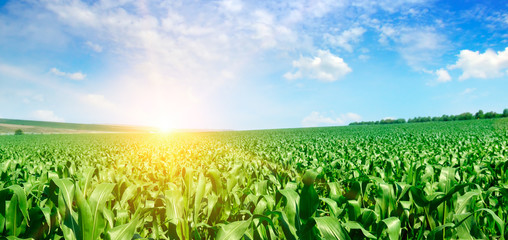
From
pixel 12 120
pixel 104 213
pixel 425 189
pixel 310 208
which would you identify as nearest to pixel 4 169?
pixel 104 213

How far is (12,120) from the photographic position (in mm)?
114062

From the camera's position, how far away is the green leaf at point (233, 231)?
180cm

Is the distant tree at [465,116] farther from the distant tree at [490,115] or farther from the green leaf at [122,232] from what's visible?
the green leaf at [122,232]

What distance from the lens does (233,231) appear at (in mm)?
1830

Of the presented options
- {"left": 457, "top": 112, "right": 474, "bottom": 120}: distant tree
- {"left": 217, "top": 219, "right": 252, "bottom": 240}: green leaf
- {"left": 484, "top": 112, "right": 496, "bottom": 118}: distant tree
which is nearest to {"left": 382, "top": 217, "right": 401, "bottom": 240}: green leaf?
{"left": 217, "top": 219, "right": 252, "bottom": 240}: green leaf

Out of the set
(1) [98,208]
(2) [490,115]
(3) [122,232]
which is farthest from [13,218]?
(2) [490,115]

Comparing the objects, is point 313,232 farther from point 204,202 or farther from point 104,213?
point 104,213

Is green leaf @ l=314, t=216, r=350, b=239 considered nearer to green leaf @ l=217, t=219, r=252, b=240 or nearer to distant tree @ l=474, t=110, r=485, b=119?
green leaf @ l=217, t=219, r=252, b=240

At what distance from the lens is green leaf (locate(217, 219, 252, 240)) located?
5.92 ft

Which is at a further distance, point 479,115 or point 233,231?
point 479,115

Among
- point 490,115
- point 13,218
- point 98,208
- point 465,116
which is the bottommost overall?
point 13,218

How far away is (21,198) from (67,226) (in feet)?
1.88

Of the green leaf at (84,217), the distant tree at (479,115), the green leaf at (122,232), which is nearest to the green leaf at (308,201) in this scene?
the green leaf at (122,232)

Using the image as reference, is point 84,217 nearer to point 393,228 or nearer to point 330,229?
point 330,229
